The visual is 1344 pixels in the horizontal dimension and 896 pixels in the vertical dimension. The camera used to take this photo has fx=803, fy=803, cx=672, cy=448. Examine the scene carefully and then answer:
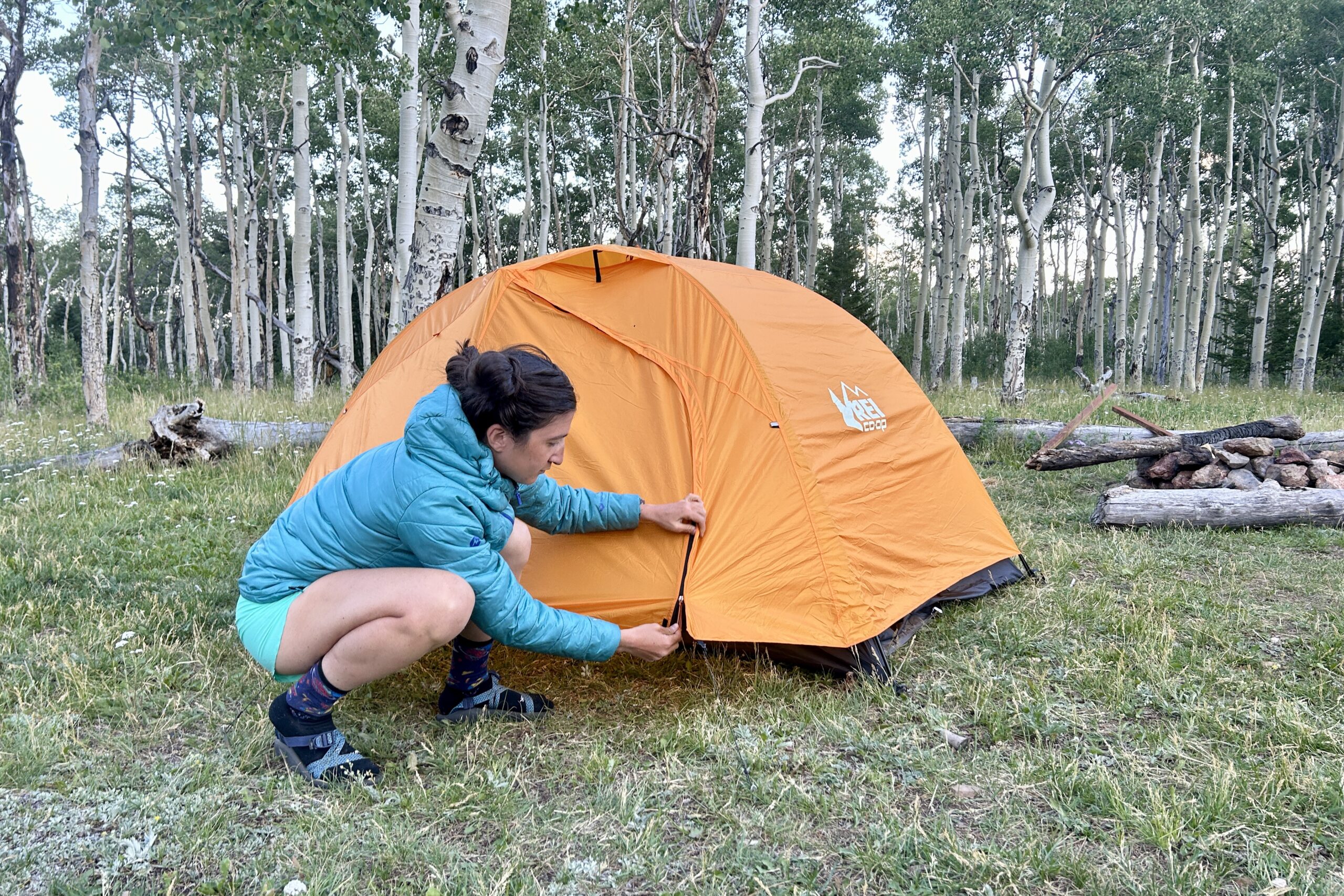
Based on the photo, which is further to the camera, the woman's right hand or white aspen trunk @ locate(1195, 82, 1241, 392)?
white aspen trunk @ locate(1195, 82, 1241, 392)

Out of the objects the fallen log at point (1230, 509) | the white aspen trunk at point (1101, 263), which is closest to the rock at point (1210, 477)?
the fallen log at point (1230, 509)

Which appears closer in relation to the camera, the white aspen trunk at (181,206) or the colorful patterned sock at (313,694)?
the colorful patterned sock at (313,694)

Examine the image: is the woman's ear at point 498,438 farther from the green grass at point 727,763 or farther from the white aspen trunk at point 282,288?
the white aspen trunk at point 282,288

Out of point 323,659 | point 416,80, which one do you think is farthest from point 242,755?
point 416,80

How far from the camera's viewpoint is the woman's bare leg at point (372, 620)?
2188 mm

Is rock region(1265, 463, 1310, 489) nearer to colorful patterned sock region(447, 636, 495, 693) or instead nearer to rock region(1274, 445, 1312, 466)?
rock region(1274, 445, 1312, 466)

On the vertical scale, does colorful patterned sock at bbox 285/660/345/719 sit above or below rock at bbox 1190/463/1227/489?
below

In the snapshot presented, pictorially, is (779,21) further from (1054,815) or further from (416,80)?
(1054,815)

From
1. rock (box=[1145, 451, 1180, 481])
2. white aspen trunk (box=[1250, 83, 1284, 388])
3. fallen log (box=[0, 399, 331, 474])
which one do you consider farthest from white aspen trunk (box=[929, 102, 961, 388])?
fallen log (box=[0, 399, 331, 474])

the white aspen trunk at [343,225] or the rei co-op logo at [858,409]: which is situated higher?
the white aspen trunk at [343,225]

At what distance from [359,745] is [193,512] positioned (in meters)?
3.37

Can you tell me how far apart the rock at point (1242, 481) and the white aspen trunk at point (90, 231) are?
10050mm

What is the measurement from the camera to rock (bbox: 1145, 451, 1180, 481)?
5.93 m

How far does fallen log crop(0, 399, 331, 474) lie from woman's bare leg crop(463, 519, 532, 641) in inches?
192
